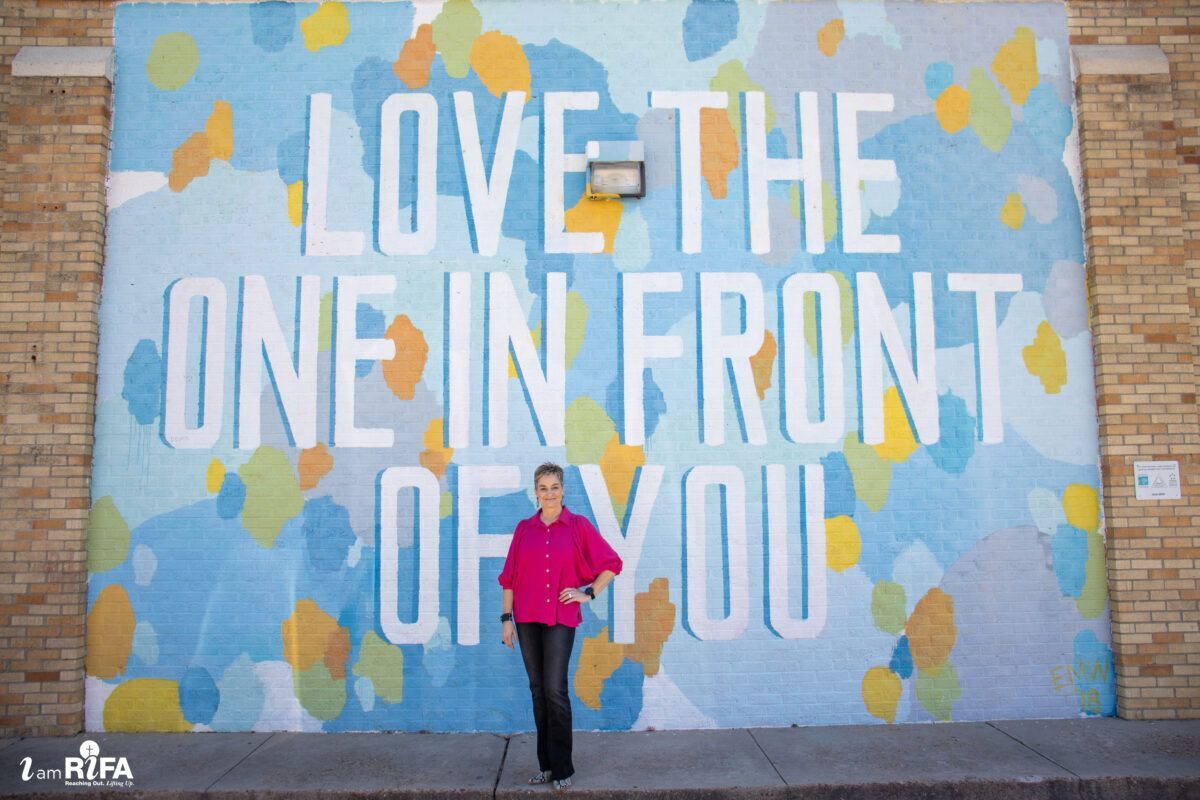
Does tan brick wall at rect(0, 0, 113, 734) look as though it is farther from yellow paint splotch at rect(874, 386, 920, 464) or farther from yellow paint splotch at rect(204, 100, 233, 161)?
yellow paint splotch at rect(874, 386, 920, 464)

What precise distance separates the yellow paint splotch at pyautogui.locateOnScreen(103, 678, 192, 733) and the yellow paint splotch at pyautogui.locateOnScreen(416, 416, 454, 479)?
2.34 metres

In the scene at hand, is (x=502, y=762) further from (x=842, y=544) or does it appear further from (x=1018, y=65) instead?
(x=1018, y=65)

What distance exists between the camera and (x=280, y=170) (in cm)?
622

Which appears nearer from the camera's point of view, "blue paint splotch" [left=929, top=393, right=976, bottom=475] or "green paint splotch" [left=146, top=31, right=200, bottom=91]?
"blue paint splotch" [left=929, top=393, right=976, bottom=475]

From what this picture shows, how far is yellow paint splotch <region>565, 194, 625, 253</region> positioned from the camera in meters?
6.15

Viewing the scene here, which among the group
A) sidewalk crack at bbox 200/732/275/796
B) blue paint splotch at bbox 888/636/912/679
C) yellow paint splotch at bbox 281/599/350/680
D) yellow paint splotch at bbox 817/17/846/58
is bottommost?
sidewalk crack at bbox 200/732/275/796

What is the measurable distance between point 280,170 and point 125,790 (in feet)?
14.0

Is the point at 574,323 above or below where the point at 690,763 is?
above

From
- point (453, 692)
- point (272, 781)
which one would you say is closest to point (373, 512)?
point (453, 692)

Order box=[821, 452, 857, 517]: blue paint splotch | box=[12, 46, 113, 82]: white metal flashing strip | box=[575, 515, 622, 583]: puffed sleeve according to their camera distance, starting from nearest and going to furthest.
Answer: box=[575, 515, 622, 583]: puffed sleeve
box=[821, 452, 857, 517]: blue paint splotch
box=[12, 46, 113, 82]: white metal flashing strip

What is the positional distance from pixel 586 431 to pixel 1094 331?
12.8 feet

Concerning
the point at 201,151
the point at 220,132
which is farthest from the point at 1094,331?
the point at 201,151

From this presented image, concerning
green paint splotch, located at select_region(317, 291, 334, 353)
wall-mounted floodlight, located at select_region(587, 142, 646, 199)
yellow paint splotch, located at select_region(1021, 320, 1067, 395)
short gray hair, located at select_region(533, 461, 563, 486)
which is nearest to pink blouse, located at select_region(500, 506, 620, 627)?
short gray hair, located at select_region(533, 461, 563, 486)

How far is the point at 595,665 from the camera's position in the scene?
5793mm
